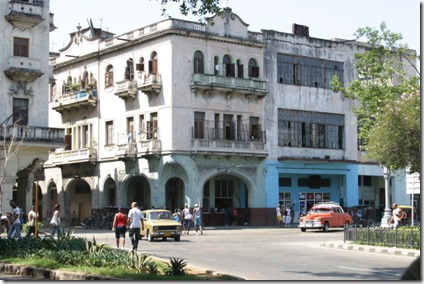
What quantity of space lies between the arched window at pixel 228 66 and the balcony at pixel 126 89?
245 inches

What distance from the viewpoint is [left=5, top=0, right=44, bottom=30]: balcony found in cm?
4484

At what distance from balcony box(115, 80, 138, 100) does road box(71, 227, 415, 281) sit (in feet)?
66.6

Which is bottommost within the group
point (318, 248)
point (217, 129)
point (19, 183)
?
point (318, 248)

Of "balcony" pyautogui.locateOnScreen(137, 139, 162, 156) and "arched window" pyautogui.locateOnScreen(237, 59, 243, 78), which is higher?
"arched window" pyautogui.locateOnScreen(237, 59, 243, 78)

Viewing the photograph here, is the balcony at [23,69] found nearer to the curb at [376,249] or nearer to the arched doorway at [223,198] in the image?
the arched doorway at [223,198]

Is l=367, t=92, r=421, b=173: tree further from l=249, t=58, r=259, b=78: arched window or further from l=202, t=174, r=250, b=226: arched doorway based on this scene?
l=249, t=58, r=259, b=78: arched window

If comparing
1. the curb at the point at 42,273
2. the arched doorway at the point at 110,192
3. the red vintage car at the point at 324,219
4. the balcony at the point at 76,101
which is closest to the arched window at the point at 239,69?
the balcony at the point at 76,101

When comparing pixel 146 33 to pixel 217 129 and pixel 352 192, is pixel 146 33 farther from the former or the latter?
pixel 352 192

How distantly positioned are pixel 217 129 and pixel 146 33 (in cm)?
801

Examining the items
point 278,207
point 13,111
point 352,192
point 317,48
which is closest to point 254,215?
point 278,207

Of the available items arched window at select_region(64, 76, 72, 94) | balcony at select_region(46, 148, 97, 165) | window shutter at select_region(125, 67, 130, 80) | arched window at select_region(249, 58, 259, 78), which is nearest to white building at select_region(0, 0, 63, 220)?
window shutter at select_region(125, 67, 130, 80)

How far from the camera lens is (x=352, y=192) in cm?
A: 5903

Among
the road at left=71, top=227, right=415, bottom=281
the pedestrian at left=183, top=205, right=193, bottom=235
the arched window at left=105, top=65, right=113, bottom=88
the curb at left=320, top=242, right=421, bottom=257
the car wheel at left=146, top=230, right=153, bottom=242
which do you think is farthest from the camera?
the arched window at left=105, top=65, right=113, bottom=88

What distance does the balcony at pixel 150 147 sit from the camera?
50250 millimetres
